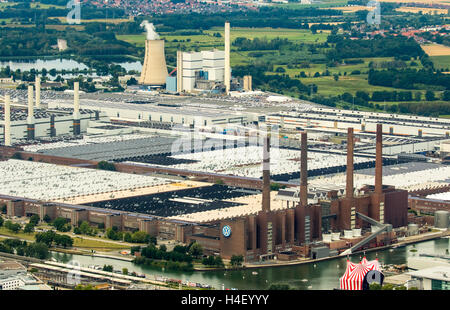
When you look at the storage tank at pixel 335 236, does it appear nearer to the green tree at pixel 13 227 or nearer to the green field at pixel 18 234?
the green field at pixel 18 234

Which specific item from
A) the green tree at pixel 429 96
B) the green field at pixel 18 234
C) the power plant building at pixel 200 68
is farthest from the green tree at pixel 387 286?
the green tree at pixel 429 96

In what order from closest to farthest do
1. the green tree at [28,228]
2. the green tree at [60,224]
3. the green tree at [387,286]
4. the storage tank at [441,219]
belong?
the green tree at [387,286]
the green tree at [28,228]
the green tree at [60,224]
the storage tank at [441,219]

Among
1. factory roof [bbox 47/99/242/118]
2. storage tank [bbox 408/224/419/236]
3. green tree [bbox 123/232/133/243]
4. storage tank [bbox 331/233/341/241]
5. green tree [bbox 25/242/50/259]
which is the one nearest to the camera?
green tree [bbox 25/242/50/259]

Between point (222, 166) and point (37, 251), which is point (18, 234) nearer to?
point (37, 251)

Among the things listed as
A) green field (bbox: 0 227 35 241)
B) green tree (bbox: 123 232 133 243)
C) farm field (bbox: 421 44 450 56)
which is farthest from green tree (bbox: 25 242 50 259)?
farm field (bbox: 421 44 450 56)

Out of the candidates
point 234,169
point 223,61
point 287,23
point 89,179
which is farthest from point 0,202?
point 287,23

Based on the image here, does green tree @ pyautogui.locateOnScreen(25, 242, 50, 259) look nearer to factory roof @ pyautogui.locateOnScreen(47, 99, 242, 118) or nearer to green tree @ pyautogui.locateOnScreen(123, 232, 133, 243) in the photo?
green tree @ pyautogui.locateOnScreen(123, 232, 133, 243)

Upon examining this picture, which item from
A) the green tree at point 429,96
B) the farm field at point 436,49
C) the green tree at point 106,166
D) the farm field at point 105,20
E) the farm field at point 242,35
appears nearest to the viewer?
the green tree at point 106,166
